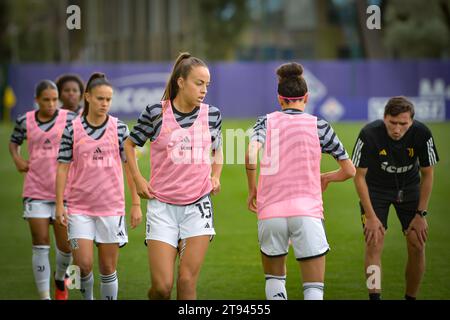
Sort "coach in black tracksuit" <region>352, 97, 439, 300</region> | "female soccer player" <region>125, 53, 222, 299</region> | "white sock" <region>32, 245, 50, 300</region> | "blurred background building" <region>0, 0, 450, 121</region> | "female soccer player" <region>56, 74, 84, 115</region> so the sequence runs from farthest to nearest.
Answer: "blurred background building" <region>0, 0, 450, 121</region>
"female soccer player" <region>56, 74, 84, 115</region>
"white sock" <region>32, 245, 50, 300</region>
"coach in black tracksuit" <region>352, 97, 439, 300</region>
"female soccer player" <region>125, 53, 222, 299</region>

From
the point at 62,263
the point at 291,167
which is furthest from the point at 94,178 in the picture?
the point at 291,167

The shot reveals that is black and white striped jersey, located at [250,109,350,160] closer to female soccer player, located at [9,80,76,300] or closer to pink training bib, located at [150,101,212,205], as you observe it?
pink training bib, located at [150,101,212,205]

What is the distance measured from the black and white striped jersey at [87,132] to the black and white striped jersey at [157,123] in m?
0.79

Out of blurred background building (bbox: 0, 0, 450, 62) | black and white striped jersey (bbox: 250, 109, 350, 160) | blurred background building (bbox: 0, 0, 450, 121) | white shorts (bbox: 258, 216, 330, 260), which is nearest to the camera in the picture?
white shorts (bbox: 258, 216, 330, 260)

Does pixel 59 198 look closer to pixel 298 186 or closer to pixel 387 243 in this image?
pixel 298 186

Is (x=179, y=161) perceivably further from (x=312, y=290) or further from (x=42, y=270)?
(x=42, y=270)

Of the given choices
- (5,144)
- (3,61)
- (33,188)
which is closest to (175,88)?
(33,188)

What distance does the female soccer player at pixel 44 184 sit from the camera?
8961mm

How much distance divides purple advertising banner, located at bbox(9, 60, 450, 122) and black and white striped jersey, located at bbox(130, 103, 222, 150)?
30746mm

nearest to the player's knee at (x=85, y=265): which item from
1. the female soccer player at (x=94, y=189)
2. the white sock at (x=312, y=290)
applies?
the female soccer player at (x=94, y=189)

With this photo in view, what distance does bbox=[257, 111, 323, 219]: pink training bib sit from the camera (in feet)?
21.2

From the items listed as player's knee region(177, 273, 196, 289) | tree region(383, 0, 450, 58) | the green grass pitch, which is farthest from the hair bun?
tree region(383, 0, 450, 58)

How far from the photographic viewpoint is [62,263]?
9172mm

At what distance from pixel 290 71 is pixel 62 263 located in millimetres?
3758
